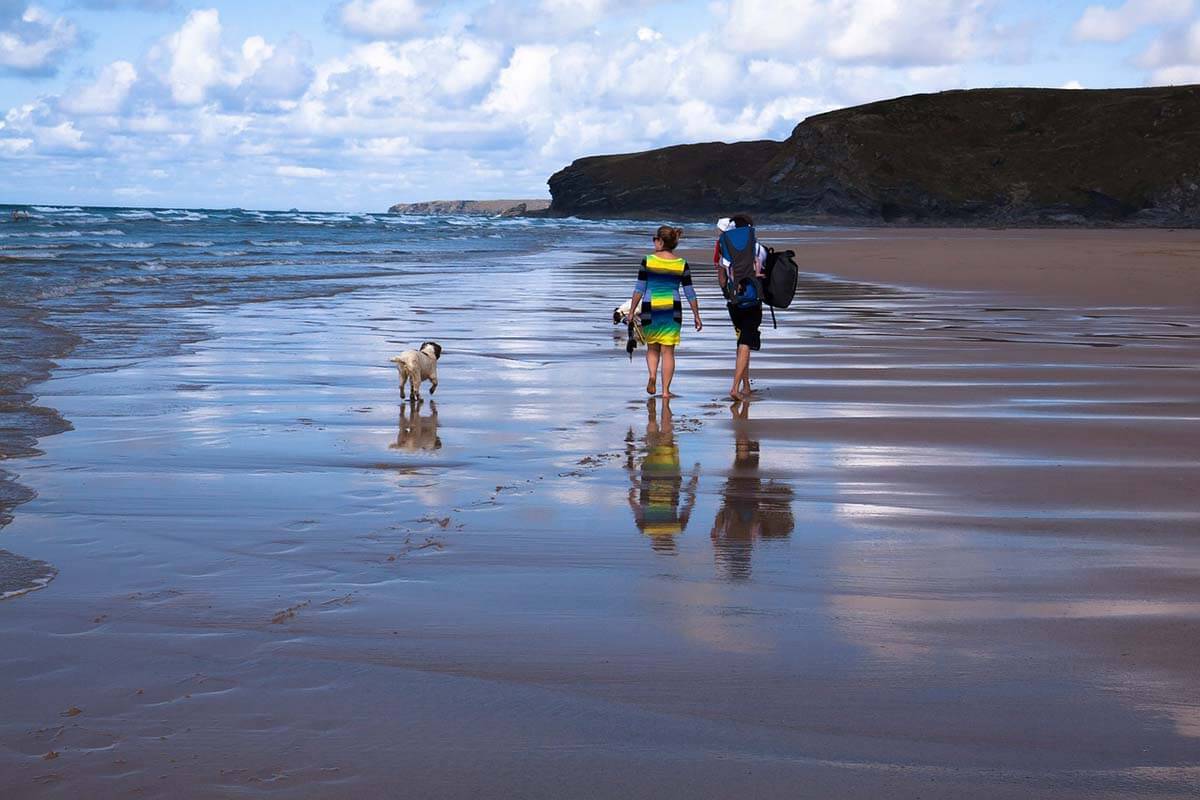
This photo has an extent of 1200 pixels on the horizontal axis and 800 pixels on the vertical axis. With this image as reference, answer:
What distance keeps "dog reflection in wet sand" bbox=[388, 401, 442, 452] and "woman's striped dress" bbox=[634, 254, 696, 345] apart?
1998 mm

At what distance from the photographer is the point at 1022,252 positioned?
119ft

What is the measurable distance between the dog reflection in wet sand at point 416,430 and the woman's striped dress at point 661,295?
1998 mm

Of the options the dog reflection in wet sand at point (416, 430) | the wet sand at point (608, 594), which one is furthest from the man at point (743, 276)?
the dog reflection in wet sand at point (416, 430)

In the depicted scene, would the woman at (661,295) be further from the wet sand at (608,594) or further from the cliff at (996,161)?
the cliff at (996,161)

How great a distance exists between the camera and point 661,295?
10.9 m

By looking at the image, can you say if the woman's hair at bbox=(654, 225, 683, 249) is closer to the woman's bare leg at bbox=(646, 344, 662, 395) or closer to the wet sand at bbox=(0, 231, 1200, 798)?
the woman's bare leg at bbox=(646, 344, 662, 395)

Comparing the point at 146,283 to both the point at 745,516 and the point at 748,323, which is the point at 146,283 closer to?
the point at 748,323

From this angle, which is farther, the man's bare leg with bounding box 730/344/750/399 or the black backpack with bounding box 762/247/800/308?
the black backpack with bounding box 762/247/800/308

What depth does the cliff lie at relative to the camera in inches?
3708

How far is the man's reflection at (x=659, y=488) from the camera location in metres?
5.83

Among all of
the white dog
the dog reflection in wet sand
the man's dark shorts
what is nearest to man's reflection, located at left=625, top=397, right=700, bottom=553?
the dog reflection in wet sand

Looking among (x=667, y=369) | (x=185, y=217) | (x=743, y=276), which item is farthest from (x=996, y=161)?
(x=667, y=369)

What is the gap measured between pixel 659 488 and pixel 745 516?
769 mm

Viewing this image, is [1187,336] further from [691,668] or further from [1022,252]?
[1022,252]
